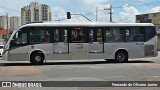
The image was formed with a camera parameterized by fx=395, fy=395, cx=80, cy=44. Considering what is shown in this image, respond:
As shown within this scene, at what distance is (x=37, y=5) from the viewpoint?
9281 cm

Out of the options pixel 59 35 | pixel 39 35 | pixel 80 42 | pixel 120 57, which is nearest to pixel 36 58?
pixel 39 35

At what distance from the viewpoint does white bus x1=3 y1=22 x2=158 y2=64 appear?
80.4ft

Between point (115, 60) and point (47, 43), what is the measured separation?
4.80m

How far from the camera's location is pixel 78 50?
25125 mm

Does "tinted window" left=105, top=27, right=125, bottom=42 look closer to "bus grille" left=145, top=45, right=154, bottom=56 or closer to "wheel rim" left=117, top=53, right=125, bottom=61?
"wheel rim" left=117, top=53, right=125, bottom=61

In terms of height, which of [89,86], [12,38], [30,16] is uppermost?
[30,16]

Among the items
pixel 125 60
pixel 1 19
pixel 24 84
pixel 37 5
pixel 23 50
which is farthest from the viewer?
pixel 1 19

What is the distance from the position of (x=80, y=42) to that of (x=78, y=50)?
540mm

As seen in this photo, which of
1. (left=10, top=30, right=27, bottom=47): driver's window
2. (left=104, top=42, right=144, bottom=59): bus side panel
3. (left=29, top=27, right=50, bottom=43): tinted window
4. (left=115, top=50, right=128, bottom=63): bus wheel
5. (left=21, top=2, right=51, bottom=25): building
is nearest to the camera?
(left=10, top=30, right=27, bottom=47): driver's window

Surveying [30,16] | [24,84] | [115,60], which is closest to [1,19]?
[30,16]

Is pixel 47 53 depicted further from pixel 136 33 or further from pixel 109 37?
pixel 136 33

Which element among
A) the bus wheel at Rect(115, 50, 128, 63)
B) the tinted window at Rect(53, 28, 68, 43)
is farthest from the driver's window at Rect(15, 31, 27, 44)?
the bus wheel at Rect(115, 50, 128, 63)

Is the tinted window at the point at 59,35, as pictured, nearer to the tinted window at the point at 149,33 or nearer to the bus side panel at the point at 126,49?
the bus side panel at the point at 126,49

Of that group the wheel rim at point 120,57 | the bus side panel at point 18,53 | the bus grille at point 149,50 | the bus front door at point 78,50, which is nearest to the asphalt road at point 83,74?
the bus side panel at point 18,53
